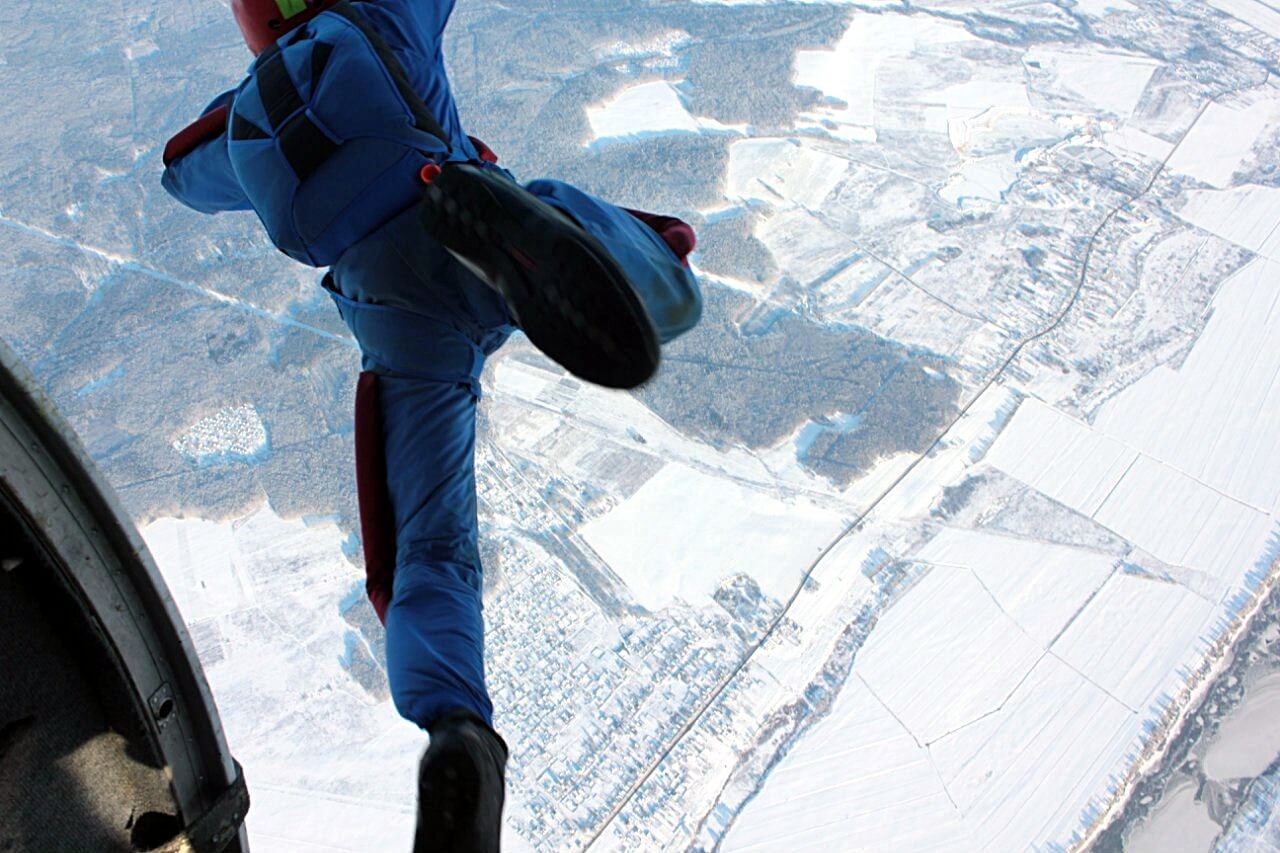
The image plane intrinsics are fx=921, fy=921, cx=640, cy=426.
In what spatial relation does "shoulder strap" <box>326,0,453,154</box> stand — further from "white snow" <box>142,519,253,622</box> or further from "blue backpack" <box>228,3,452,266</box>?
"white snow" <box>142,519,253,622</box>

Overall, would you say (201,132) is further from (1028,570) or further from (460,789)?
(1028,570)

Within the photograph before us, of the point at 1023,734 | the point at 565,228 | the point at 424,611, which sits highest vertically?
the point at 565,228

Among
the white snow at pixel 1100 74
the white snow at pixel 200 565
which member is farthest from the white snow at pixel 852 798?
the white snow at pixel 1100 74

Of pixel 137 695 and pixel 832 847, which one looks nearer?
pixel 137 695

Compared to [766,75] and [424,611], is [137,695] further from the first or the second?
[766,75]

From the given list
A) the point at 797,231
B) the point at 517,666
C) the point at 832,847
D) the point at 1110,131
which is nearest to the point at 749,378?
the point at 797,231

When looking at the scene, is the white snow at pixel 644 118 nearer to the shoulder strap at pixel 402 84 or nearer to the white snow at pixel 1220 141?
the white snow at pixel 1220 141

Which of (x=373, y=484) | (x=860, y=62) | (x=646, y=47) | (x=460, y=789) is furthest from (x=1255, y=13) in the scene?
(x=460, y=789)
